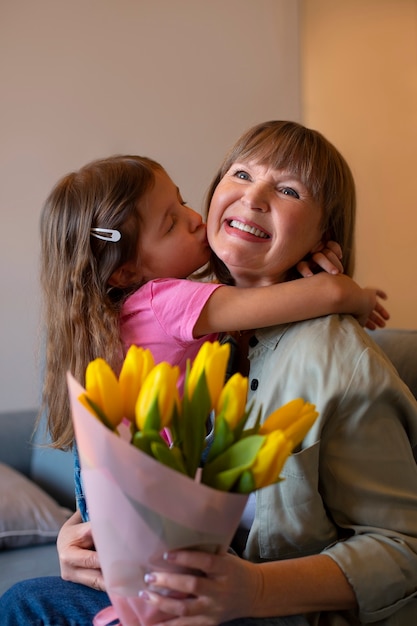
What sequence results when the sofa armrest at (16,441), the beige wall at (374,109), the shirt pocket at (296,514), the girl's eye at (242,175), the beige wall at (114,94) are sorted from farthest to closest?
the beige wall at (374,109) → the beige wall at (114,94) → the sofa armrest at (16,441) → the girl's eye at (242,175) → the shirt pocket at (296,514)

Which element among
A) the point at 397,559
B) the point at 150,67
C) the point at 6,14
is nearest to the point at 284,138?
the point at 397,559

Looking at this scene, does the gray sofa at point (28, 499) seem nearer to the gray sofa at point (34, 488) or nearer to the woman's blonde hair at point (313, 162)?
the gray sofa at point (34, 488)

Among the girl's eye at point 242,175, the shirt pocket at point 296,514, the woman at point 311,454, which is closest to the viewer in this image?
the woman at point 311,454

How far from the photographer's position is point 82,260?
1298 millimetres

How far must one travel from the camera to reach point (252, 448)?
0.67 meters

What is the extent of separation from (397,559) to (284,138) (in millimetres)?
694

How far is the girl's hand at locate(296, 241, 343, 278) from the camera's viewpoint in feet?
4.09

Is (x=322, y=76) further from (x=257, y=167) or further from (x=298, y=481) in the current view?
(x=298, y=481)

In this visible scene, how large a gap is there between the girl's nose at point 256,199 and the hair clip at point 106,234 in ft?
0.78

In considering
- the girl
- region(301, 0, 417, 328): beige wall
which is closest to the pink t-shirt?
the girl

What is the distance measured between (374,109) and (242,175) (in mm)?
1860

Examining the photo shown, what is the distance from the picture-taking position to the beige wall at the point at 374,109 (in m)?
2.90

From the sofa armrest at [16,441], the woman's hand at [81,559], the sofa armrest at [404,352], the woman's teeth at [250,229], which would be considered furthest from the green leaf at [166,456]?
the sofa armrest at [16,441]

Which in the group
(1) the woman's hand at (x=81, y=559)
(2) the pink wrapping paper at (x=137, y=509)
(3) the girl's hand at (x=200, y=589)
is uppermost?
(2) the pink wrapping paper at (x=137, y=509)
